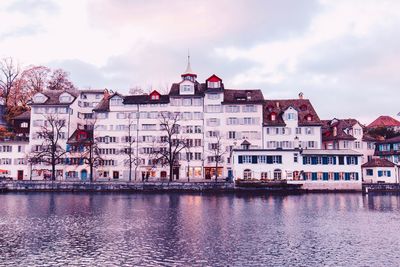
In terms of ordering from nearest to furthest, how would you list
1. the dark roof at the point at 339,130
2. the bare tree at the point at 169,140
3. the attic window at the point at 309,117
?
the bare tree at the point at 169,140, the attic window at the point at 309,117, the dark roof at the point at 339,130

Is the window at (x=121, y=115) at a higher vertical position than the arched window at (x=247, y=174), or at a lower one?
higher

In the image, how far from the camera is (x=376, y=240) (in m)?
28.2

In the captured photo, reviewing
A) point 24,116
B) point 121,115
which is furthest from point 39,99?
point 121,115

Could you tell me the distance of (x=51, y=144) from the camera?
85.7 meters

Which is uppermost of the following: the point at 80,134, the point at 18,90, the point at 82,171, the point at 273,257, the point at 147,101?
the point at 18,90

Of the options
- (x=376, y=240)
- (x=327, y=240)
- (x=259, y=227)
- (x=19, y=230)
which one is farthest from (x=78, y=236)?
(x=376, y=240)

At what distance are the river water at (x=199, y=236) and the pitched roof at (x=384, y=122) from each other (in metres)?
73.9

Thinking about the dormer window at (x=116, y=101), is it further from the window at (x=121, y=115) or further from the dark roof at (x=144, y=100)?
the window at (x=121, y=115)

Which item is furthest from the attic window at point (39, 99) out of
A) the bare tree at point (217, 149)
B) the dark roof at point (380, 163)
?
the dark roof at point (380, 163)

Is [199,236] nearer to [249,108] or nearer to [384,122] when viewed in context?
[249,108]

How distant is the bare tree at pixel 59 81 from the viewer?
112188mm

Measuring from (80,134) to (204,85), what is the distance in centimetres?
2861

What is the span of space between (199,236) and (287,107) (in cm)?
6089

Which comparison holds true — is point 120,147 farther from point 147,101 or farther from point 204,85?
point 204,85
